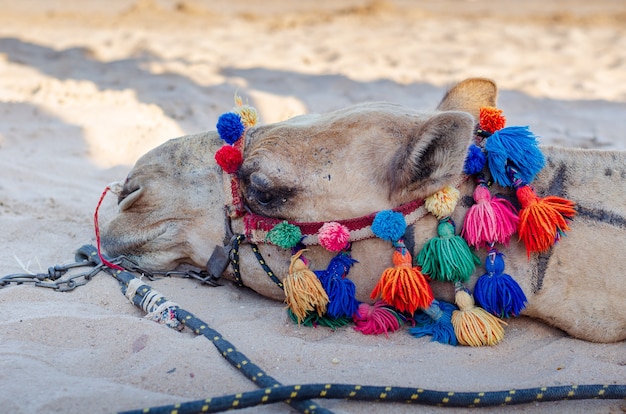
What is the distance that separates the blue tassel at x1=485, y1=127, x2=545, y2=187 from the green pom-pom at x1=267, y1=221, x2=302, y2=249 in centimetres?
91

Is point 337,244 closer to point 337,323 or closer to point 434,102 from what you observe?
point 337,323

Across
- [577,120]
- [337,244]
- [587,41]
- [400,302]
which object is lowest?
[400,302]

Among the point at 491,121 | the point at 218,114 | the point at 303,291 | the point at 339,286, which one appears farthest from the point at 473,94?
the point at 218,114

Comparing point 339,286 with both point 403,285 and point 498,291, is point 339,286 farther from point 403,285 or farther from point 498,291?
point 498,291

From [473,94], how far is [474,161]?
2.43 ft

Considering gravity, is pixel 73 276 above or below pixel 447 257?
below

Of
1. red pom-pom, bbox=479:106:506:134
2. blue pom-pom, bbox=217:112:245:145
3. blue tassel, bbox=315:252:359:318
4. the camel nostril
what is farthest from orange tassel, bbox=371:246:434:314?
the camel nostril

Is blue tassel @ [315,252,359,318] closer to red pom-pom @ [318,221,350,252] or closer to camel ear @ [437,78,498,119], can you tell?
red pom-pom @ [318,221,350,252]

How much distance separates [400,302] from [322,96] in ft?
16.6

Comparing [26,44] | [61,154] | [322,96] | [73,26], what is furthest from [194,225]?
[73,26]

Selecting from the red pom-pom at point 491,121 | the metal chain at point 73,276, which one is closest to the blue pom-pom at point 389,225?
the red pom-pom at point 491,121

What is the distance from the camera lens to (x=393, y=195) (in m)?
3.17

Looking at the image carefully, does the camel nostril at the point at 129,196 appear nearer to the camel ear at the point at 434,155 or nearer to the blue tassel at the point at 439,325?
the camel ear at the point at 434,155

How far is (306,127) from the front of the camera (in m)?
3.33
